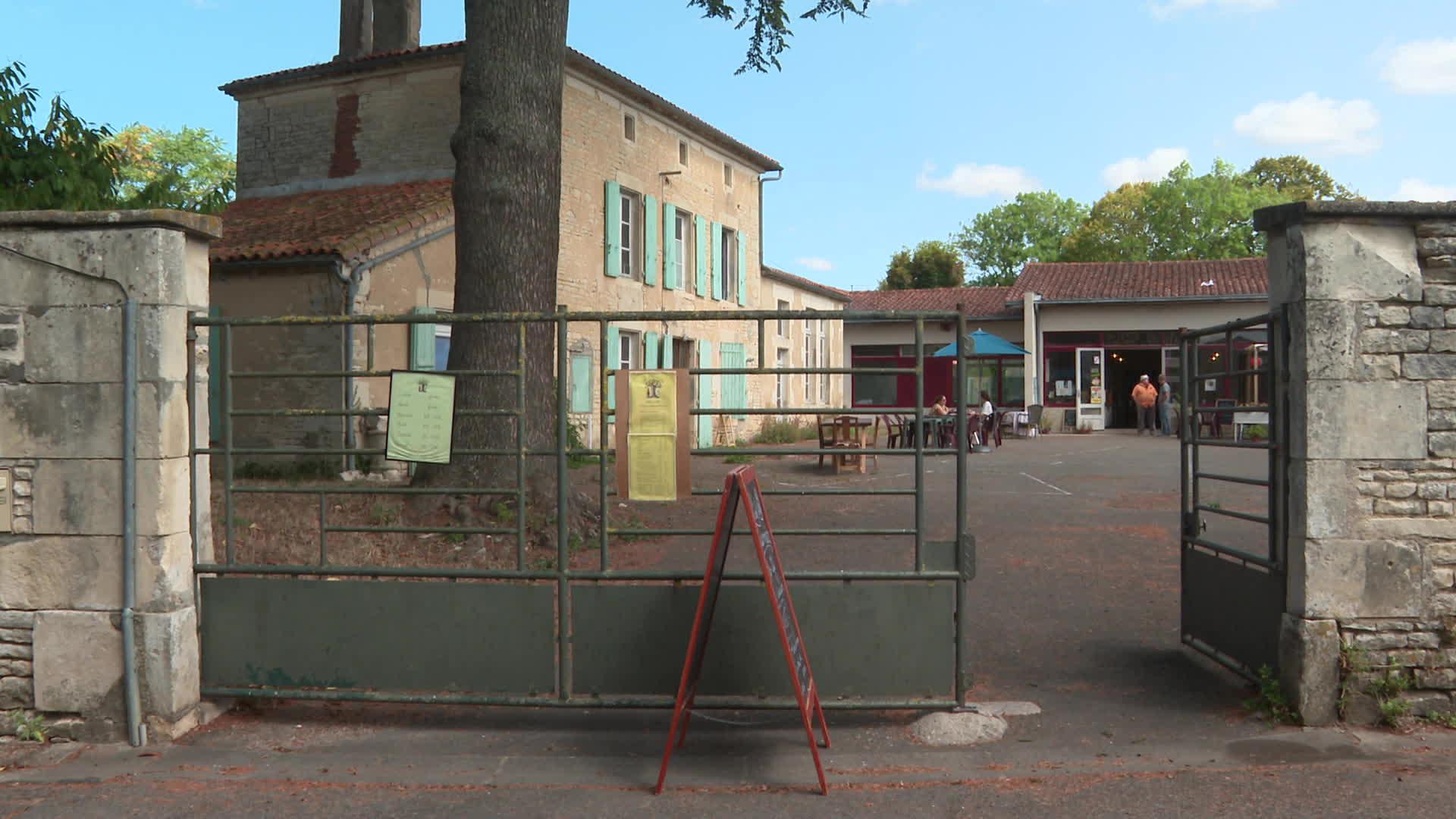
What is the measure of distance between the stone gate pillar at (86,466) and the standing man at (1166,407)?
26169 mm

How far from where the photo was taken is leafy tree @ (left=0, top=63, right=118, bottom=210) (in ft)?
37.1

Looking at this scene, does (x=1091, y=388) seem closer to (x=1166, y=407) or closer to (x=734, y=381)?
(x=1166, y=407)

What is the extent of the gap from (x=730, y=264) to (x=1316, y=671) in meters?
20.4

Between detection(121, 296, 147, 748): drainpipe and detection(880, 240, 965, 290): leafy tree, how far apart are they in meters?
53.2

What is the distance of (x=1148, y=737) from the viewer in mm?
5125

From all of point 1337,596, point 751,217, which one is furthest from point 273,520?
point 751,217

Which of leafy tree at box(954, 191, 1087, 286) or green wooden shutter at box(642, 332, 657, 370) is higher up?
leafy tree at box(954, 191, 1087, 286)

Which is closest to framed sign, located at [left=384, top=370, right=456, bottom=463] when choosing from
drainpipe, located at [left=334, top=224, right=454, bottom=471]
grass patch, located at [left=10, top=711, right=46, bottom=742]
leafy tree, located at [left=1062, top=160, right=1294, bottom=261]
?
grass patch, located at [left=10, top=711, right=46, bottom=742]

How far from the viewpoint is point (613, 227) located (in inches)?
758

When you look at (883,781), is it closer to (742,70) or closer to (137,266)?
(137,266)

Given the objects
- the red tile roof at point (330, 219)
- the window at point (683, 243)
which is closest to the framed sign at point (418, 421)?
the red tile roof at point (330, 219)

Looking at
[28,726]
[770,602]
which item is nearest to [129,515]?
[28,726]

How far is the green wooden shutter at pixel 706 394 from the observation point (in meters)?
22.1

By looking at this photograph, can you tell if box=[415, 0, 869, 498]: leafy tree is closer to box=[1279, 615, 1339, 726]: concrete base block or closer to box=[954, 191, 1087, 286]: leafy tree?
box=[1279, 615, 1339, 726]: concrete base block
